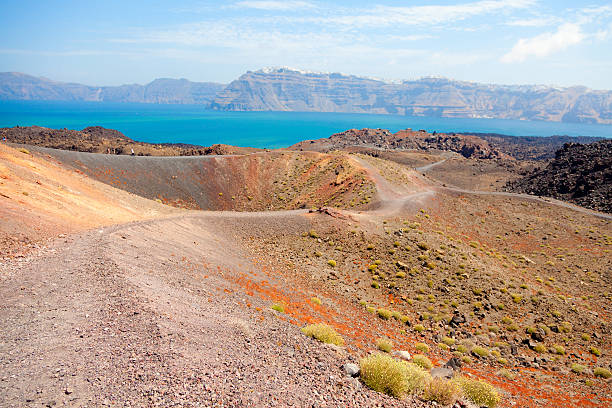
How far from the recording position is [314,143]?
153250 millimetres

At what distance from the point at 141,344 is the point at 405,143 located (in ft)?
518

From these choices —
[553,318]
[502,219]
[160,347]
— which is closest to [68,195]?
[160,347]

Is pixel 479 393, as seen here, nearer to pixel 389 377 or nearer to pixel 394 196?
pixel 389 377

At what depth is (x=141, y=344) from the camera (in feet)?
29.7

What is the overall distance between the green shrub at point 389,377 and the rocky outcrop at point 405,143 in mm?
130071

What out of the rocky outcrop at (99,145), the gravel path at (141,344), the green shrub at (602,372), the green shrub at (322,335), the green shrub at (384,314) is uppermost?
the rocky outcrop at (99,145)

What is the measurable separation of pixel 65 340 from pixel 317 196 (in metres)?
40.6

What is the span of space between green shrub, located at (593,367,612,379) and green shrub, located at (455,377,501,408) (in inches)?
408

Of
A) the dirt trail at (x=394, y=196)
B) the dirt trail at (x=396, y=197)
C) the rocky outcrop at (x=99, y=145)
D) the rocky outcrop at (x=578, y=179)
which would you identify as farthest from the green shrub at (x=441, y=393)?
the rocky outcrop at (x=578, y=179)

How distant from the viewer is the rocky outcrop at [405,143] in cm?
14362

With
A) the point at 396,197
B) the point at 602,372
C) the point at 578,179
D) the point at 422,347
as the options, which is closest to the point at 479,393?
the point at 422,347

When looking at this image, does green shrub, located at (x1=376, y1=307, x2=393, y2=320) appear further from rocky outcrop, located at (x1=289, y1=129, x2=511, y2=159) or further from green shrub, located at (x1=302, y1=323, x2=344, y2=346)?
rocky outcrop, located at (x1=289, y1=129, x2=511, y2=159)

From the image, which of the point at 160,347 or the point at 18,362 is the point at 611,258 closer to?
the point at 160,347

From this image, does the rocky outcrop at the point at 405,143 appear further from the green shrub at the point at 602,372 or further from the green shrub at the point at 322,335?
the green shrub at the point at 322,335
